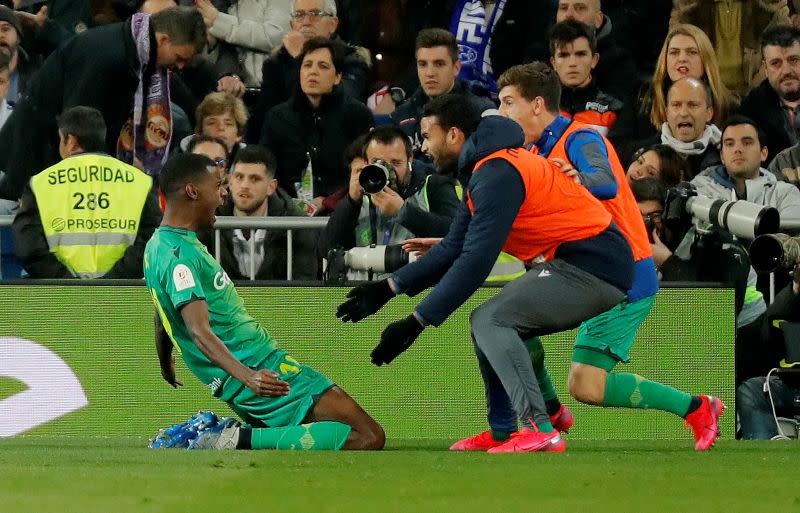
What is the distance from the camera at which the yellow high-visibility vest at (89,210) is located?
9.94 m

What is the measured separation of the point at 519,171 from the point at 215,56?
596cm

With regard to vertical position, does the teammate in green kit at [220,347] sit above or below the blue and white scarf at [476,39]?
below

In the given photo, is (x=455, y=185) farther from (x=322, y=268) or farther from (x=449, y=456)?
(x=449, y=456)

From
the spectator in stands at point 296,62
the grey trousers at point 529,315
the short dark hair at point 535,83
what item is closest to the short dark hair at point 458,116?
the short dark hair at point 535,83

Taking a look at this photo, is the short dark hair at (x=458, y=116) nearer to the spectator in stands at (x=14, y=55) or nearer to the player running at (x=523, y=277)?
the player running at (x=523, y=277)

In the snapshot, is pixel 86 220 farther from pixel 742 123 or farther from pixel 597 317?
pixel 742 123

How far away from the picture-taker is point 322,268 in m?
9.84

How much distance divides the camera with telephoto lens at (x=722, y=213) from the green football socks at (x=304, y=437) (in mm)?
2432

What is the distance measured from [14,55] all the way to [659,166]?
5318 mm

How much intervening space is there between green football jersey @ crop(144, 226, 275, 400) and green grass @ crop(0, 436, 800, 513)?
54 cm

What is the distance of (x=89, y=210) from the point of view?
32.6ft

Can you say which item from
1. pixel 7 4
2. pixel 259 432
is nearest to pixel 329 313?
pixel 259 432

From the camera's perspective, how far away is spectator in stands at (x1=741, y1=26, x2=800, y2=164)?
1153 centimetres

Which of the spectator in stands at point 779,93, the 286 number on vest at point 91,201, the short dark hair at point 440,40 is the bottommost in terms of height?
the 286 number on vest at point 91,201
